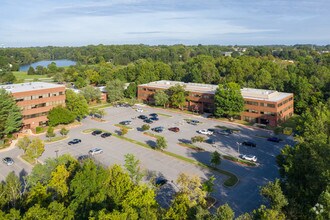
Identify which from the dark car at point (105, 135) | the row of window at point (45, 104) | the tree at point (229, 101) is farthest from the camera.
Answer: the tree at point (229, 101)

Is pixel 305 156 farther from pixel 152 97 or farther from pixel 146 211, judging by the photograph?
pixel 152 97

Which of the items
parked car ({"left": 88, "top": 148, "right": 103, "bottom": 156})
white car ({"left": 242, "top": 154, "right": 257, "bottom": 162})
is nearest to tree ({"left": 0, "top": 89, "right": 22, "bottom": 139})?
parked car ({"left": 88, "top": 148, "right": 103, "bottom": 156})

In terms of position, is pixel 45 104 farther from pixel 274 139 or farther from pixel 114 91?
pixel 274 139

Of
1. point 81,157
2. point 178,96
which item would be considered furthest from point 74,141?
point 178,96

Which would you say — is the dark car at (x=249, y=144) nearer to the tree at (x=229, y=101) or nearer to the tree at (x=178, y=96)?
the tree at (x=229, y=101)

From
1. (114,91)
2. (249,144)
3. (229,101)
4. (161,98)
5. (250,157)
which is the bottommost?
A: (250,157)

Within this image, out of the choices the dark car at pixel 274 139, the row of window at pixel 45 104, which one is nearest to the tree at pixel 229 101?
the dark car at pixel 274 139
